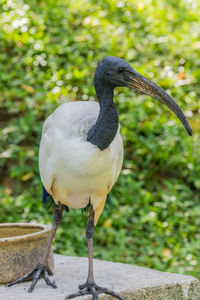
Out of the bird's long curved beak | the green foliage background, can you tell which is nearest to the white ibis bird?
the bird's long curved beak

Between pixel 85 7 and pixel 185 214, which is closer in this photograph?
pixel 185 214

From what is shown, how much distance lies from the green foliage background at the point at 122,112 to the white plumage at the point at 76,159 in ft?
6.83

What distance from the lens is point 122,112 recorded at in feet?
18.4

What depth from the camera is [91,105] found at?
296 centimetres

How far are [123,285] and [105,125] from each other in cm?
97

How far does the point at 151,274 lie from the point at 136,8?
4132mm

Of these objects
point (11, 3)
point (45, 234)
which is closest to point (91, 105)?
point (45, 234)

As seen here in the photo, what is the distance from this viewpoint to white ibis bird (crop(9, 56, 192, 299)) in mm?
2635

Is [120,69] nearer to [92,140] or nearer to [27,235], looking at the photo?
[92,140]

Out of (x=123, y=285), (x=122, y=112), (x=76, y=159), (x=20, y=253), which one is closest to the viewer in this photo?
(x=76, y=159)

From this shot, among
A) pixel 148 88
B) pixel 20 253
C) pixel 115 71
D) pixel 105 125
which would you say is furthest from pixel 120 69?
pixel 20 253

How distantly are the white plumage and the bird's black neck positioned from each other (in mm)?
36

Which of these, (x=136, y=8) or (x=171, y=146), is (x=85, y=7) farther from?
(x=171, y=146)

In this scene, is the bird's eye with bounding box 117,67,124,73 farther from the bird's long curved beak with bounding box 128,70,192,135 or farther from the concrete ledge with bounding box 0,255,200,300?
the concrete ledge with bounding box 0,255,200,300
